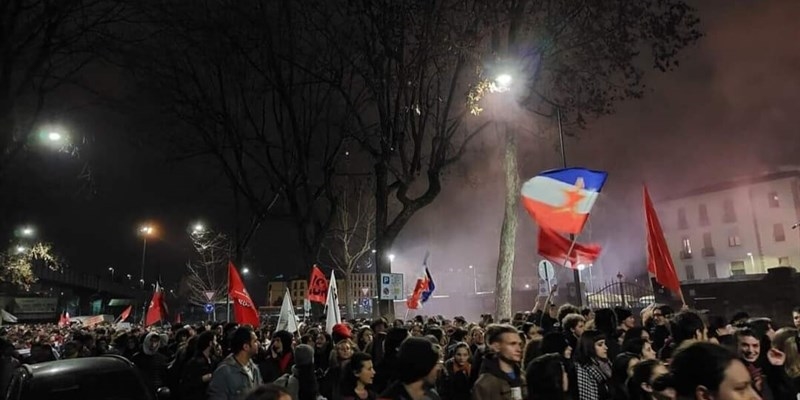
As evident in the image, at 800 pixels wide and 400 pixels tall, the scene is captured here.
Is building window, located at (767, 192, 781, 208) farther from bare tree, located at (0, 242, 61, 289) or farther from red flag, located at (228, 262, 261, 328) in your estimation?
bare tree, located at (0, 242, 61, 289)

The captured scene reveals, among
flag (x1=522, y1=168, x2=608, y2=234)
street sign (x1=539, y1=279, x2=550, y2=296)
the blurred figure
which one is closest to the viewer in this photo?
the blurred figure

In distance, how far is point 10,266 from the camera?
36.1m

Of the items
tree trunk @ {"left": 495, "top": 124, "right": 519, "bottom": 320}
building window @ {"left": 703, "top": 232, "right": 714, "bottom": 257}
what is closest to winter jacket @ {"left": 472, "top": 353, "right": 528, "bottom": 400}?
tree trunk @ {"left": 495, "top": 124, "right": 519, "bottom": 320}

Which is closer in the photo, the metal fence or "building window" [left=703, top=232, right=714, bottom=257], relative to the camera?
the metal fence

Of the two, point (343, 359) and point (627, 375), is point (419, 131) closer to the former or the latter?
point (343, 359)

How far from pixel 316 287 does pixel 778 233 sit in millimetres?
53178

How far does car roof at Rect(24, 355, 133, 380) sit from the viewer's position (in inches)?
248

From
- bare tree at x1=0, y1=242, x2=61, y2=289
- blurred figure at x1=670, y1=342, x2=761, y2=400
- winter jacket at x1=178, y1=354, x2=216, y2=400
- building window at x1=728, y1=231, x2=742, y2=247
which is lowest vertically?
winter jacket at x1=178, y1=354, x2=216, y2=400

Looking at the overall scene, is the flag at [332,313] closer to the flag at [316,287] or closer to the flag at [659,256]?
the flag at [316,287]

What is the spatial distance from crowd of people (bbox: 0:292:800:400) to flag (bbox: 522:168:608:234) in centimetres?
164

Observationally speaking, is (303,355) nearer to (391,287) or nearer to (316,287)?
(391,287)

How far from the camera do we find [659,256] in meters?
10.2

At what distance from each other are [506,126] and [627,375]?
1050 cm

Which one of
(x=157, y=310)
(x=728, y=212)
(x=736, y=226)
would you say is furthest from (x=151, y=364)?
(x=728, y=212)
